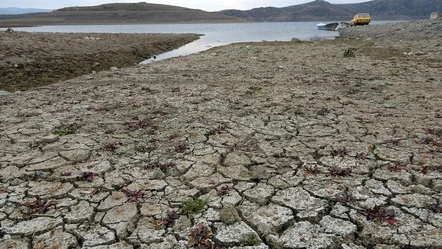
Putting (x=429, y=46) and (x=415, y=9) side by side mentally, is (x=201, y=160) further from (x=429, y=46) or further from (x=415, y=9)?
(x=415, y=9)

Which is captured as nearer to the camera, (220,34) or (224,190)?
(224,190)

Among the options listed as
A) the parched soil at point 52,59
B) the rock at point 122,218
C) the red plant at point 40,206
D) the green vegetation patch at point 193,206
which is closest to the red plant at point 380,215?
the green vegetation patch at point 193,206

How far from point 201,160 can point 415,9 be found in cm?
20557

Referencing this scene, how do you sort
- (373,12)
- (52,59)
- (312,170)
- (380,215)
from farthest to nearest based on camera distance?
(373,12) < (52,59) < (312,170) < (380,215)

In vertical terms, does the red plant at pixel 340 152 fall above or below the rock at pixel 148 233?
above

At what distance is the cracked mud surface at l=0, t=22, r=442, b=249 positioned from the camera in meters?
3.23

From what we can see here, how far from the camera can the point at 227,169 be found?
454 cm

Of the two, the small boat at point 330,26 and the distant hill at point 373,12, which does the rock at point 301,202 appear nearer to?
the small boat at point 330,26

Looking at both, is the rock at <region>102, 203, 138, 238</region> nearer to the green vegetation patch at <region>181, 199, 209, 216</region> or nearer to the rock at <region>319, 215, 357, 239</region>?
the green vegetation patch at <region>181, 199, 209, 216</region>

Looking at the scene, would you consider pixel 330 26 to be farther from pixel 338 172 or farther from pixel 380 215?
pixel 380 215

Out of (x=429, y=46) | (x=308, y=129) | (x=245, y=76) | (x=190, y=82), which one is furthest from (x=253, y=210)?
(x=429, y=46)

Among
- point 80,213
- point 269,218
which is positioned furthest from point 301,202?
point 80,213

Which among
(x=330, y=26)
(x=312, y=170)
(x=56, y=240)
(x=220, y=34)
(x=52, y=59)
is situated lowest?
(x=56, y=240)

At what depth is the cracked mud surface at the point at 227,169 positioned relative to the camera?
10.6 feet
